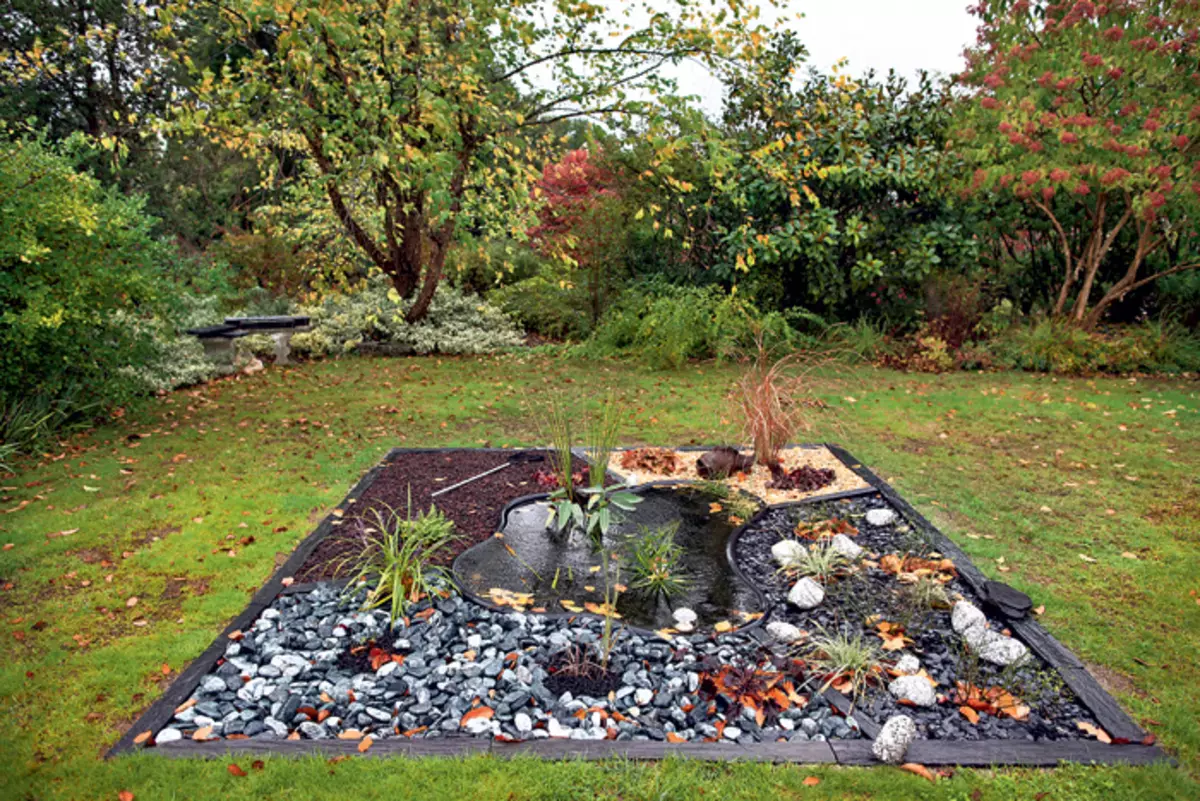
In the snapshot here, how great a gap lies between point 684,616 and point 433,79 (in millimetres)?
3913

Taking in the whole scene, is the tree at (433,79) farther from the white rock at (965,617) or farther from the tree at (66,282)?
the white rock at (965,617)

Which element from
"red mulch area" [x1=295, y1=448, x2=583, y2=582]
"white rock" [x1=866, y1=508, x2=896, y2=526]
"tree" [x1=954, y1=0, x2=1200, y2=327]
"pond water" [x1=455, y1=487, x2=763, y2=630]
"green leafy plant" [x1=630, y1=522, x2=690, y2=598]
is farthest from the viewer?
"tree" [x1=954, y1=0, x2=1200, y2=327]

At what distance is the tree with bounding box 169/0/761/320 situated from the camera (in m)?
4.48

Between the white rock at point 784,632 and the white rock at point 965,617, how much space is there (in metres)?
0.62

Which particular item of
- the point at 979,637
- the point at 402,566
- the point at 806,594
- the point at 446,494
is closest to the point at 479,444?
the point at 446,494

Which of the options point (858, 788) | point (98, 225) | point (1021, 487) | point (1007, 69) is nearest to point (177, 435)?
point (98, 225)

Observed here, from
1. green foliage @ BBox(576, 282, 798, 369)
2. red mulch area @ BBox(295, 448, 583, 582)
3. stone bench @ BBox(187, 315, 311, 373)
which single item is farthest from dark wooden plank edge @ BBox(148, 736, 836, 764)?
stone bench @ BBox(187, 315, 311, 373)

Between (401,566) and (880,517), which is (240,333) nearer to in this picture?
(401,566)

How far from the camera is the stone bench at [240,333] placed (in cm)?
768

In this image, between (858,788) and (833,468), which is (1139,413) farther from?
(858,788)

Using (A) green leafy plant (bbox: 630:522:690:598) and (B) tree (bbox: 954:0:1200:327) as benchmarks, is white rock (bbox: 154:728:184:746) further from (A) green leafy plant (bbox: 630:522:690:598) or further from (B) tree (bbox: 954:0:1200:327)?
(B) tree (bbox: 954:0:1200:327)

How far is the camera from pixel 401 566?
9.84ft

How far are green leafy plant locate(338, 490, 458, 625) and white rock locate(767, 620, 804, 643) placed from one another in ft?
4.46

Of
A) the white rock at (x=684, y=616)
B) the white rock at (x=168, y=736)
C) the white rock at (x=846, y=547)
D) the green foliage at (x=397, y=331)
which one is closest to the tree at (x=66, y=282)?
the green foliage at (x=397, y=331)
